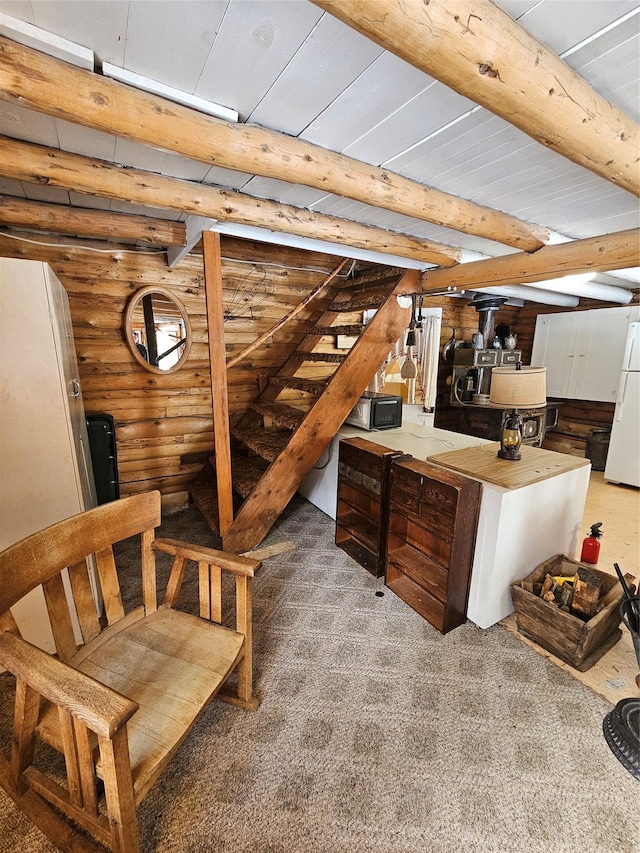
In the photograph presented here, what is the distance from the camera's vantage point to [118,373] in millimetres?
2738

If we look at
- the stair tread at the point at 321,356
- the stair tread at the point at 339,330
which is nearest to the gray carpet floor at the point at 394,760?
the stair tread at the point at 321,356

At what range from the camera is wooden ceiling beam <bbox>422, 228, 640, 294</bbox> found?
1.87 metres

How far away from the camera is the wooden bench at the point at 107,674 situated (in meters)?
0.81

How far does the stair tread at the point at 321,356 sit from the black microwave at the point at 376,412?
14.4 inches

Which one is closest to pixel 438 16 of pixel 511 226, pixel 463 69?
pixel 463 69

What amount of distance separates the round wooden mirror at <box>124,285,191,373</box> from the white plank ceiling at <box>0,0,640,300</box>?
975 millimetres

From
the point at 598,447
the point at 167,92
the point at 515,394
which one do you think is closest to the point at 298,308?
the point at 515,394

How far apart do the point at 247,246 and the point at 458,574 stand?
2615 millimetres

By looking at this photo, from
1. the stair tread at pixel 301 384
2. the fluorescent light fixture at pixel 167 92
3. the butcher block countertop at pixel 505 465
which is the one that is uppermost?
the fluorescent light fixture at pixel 167 92

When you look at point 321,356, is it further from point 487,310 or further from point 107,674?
point 487,310

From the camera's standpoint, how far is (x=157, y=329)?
9.00 ft

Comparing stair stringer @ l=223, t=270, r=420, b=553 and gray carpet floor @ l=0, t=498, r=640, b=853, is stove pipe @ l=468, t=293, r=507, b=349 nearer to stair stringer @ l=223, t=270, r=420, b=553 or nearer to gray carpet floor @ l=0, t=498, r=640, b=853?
stair stringer @ l=223, t=270, r=420, b=553

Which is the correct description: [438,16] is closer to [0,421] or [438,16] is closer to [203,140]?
[203,140]

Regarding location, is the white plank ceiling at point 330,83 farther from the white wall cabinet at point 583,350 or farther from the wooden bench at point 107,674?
the white wall cabinet at point 583,350
